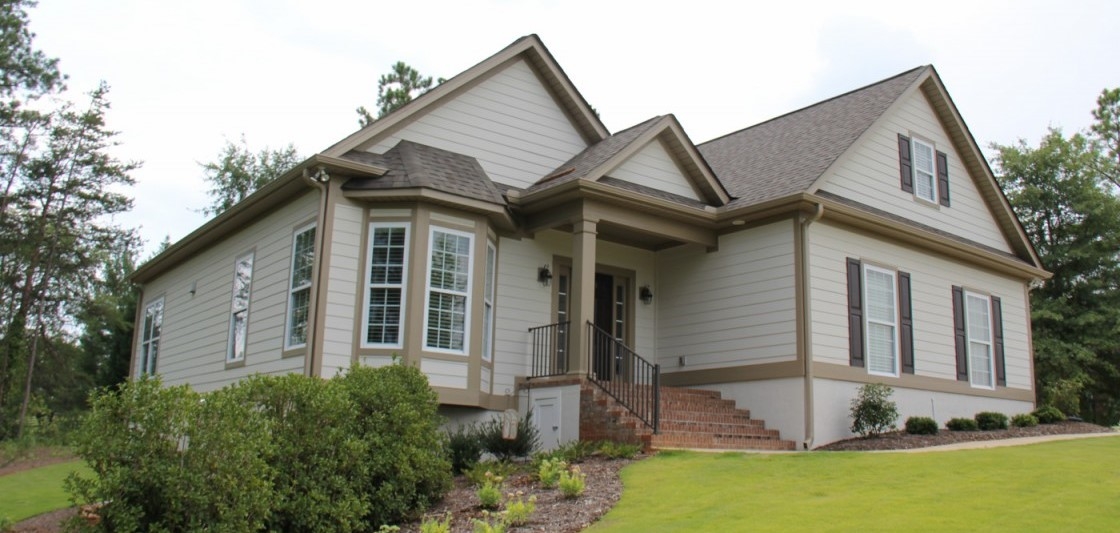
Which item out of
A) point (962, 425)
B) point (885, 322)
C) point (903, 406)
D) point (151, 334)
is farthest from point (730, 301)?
point (151, 334)

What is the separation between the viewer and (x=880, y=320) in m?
15.6

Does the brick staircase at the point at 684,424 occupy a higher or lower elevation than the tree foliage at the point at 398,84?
lower

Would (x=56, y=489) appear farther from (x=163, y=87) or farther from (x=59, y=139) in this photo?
(x=59, y=139)

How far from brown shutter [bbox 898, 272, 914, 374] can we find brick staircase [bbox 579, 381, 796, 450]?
3297 millimetres

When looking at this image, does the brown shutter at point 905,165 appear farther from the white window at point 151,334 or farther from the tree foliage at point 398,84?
the tree foliage at point 398,84

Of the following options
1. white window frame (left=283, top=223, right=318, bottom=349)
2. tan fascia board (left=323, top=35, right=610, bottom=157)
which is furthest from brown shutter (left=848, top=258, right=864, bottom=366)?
white window frame (left=283, top=223, right=318, bottom=349)

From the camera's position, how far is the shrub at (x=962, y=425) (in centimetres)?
1545

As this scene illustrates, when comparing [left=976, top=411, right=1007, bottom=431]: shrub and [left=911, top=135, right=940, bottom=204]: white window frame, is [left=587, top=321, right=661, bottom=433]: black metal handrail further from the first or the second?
[left=911, top=135, right=940, bottom=204]: white window frame

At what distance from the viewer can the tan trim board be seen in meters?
14.3

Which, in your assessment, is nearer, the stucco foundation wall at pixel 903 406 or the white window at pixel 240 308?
the stucco foundation wall at pixel 903 406

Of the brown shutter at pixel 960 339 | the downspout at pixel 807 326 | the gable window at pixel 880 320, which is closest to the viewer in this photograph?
the downspout at pixel 807 326

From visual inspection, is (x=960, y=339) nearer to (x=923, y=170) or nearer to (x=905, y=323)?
(x=905, y=323)

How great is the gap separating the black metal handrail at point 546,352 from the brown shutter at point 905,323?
5747 mm

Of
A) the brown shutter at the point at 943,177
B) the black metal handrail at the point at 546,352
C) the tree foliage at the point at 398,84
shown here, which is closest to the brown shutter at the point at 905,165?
the brown shutter at the point at 943,177
